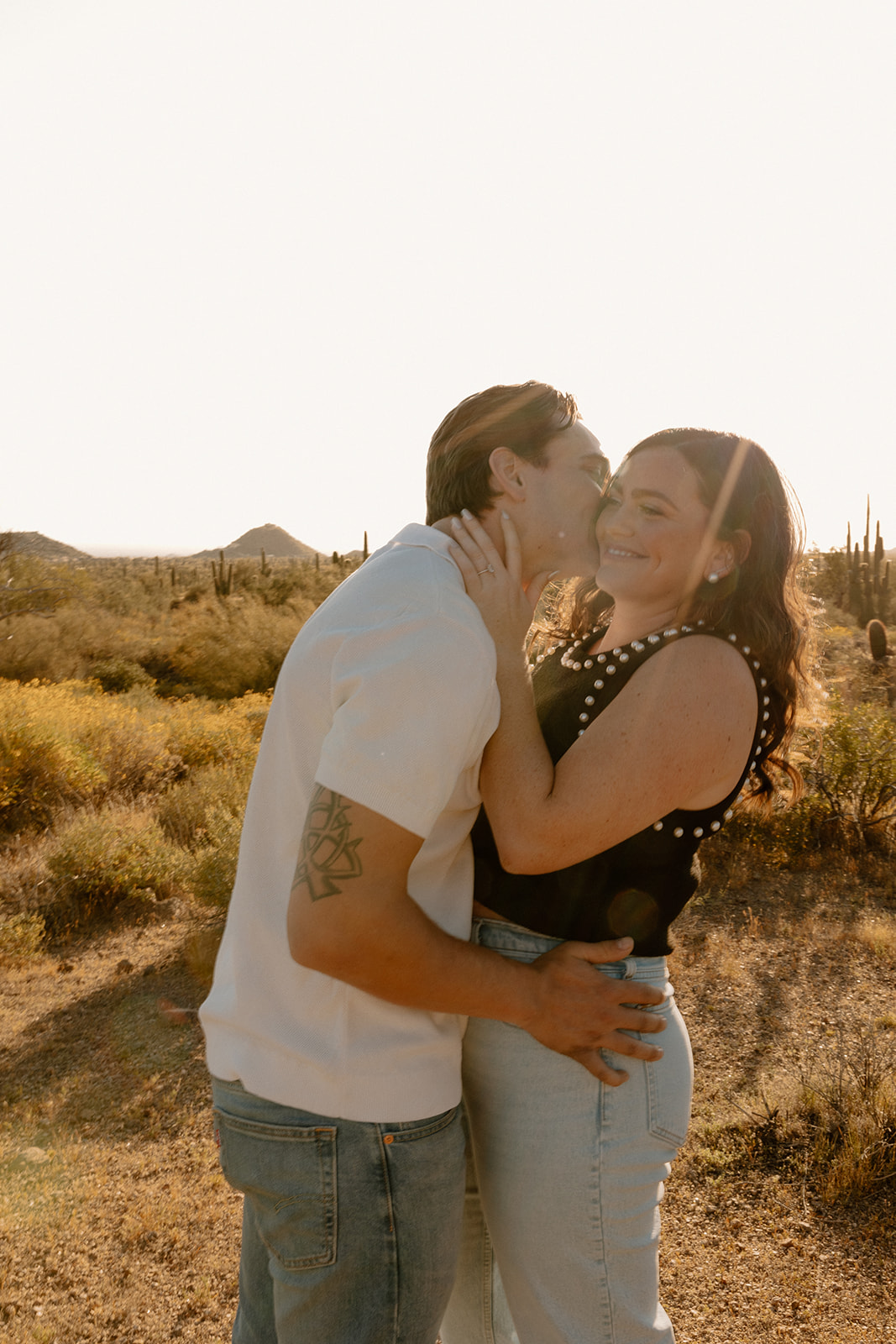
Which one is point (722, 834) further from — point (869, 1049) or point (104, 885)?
point (104, 885)

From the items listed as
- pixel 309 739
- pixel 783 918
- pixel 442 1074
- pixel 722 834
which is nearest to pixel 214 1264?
pixel 442 1074

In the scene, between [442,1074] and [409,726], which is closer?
[409,726]

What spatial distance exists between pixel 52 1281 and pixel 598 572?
311 cm

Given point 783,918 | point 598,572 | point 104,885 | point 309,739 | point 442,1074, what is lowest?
point 783,918

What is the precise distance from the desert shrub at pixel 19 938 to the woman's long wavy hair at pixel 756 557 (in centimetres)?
522

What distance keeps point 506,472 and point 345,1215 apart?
1.31 m

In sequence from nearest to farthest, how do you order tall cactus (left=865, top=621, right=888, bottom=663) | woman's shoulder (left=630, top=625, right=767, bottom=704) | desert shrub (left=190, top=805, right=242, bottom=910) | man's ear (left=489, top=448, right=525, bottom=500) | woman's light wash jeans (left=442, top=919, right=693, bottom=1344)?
woman's light wash jeans (left=442, top=919, right=693, bottom=1344) → woman's shoulder (left=630, top=625, right=767, bottom=704) → man's ear (left=489, top=448, right=525, bottom=500) → desert shrub (left=190, top=805, right=242, bottom=910) → tall cactus (left=865, top=621, right=888, bottom=663)

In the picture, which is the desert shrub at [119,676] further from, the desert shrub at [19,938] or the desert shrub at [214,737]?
the desert shrub at [19,938]

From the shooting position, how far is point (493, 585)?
62.6 inches

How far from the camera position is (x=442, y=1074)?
4.77ft

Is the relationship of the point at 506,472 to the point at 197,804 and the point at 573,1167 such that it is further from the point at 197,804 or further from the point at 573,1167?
the point at 197,804

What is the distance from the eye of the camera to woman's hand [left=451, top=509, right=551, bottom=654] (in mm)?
1577

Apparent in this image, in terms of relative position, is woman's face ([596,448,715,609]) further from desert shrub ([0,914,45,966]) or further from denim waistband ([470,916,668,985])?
desert shrub ([0,914,45,966])

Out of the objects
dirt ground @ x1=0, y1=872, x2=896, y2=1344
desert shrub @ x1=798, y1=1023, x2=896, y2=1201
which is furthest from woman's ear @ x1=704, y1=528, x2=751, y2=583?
desert shrub @ x1=798, y1=1023, x2=896, y2=1201
